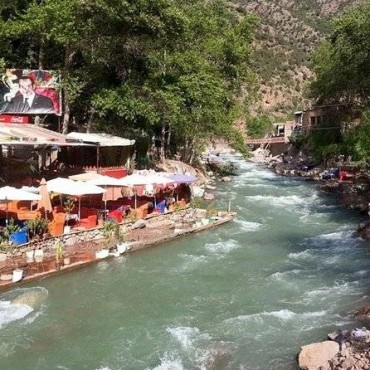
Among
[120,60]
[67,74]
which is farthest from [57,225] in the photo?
[120,60]

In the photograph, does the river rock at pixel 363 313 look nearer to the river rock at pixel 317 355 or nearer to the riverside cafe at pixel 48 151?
the river rock at pixel 317 355

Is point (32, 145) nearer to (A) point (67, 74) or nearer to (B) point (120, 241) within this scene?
(A) point (67, 74)

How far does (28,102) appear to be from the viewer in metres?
29.4

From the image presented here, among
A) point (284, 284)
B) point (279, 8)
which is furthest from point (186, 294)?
point (279, 8)

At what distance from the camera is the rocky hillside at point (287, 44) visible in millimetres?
123250

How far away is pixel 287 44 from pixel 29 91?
379 ft

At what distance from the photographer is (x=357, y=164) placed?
142ft

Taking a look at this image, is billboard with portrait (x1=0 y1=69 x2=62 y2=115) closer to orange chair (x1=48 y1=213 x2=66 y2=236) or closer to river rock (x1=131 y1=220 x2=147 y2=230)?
river rock (x1=131 y1=220 x2=147 y2=230)

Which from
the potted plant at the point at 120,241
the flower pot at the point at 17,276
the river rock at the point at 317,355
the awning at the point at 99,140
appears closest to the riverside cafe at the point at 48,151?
the awning at the point at 99,140

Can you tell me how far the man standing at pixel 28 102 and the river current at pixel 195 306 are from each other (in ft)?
43.4

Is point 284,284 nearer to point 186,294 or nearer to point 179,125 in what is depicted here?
point 186,294

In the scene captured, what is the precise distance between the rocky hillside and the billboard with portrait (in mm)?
93390

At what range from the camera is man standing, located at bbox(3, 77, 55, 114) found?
29094 mm

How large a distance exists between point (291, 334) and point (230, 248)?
7990 millimetres
